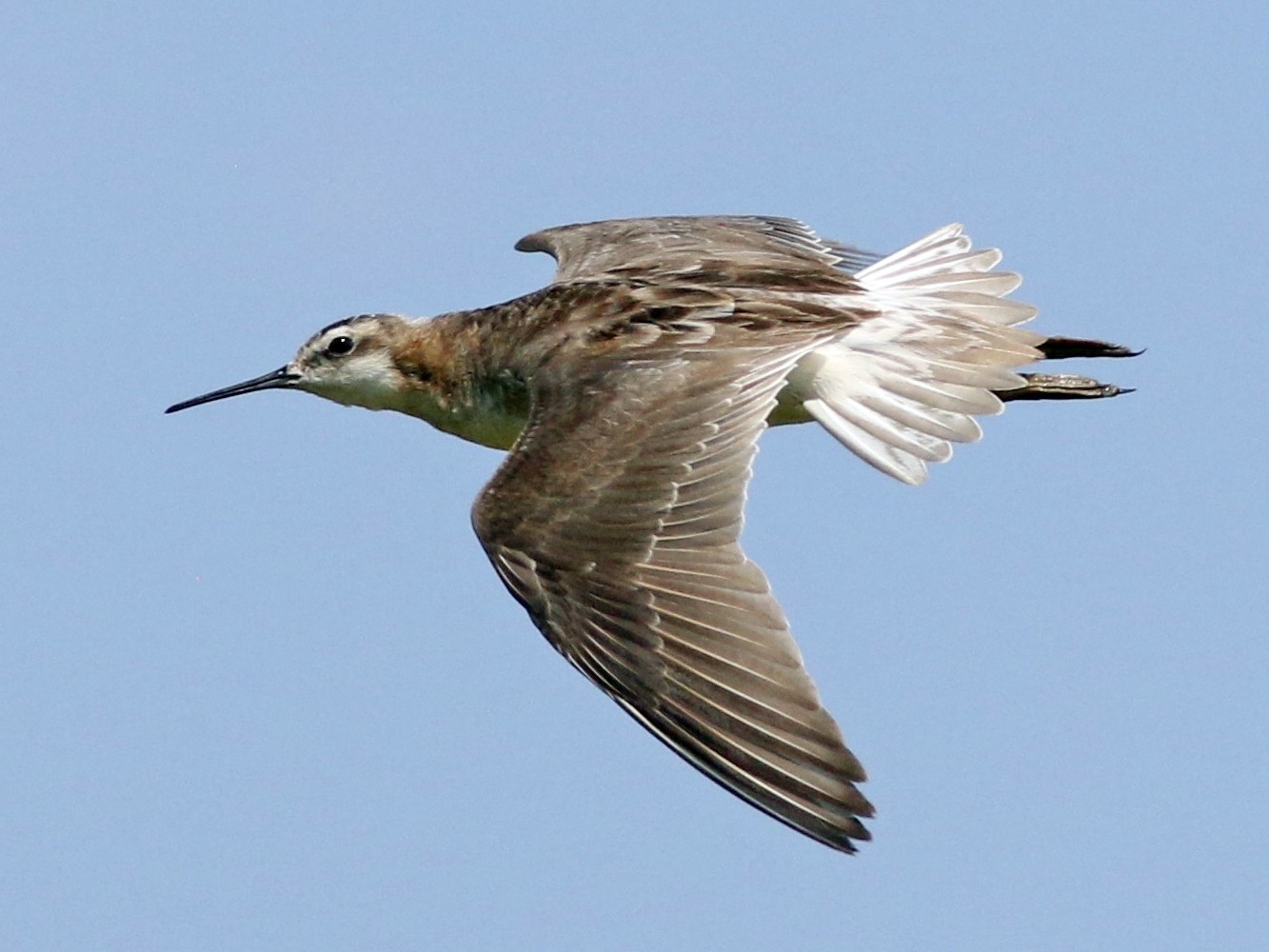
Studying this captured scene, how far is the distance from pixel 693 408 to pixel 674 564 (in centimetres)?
88

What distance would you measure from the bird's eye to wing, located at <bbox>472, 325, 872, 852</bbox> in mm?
1525

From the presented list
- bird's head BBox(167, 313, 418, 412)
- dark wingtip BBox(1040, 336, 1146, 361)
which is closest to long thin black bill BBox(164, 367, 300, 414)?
bird's head BBox(167, 313, 418, 412)

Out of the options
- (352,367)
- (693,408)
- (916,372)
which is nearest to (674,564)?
(693,408)

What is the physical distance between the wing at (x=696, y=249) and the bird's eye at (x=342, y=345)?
3.33ft

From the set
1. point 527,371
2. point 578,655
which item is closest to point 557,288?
point 527,371

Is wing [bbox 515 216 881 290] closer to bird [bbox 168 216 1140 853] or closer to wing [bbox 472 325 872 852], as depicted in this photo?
bird [bbox 168 216 1140 853]

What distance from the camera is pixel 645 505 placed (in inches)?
295

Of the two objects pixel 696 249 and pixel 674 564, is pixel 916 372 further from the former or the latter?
pixel 696 249

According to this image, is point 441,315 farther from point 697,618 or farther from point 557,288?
point 697,618

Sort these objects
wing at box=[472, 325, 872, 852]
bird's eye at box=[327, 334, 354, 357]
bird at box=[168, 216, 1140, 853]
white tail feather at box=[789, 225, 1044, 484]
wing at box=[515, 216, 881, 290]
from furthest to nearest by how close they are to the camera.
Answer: bird's eye at box=[327, 334, 354, 357]
wing at box=[515, 216, 881, 290]
white tail feather at box=[789, 225, 1044, 484]
bird at box=[168, 216, 1140, 853]
wing at box=[472, 325, 872, 852]

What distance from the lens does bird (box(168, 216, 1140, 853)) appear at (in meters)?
6.59

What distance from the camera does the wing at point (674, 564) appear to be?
6367 mm

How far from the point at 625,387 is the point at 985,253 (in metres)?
2.16

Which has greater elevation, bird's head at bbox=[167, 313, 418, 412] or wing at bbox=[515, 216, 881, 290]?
wing at bbox=[515, 216, 881, 290]
